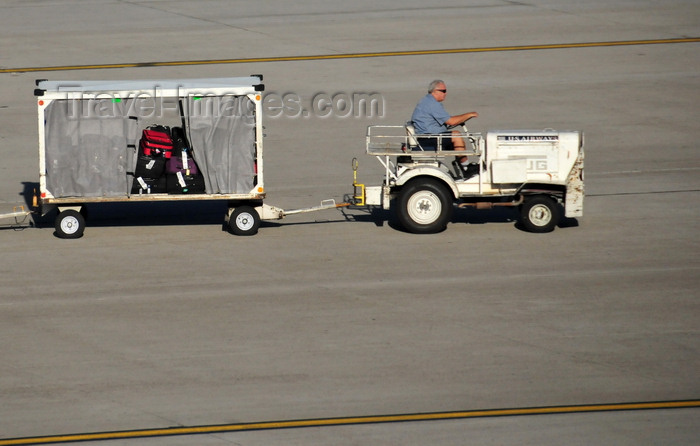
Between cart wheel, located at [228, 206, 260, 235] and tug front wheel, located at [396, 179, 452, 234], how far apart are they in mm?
1994

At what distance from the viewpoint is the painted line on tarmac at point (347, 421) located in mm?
9062

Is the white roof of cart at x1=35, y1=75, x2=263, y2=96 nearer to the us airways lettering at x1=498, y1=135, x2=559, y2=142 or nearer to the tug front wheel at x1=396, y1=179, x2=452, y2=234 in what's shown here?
the tug front wheel at x1=396, y1=179, x2=452, y2=234

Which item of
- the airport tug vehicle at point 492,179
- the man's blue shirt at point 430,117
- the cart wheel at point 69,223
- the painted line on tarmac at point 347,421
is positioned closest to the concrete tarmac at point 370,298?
the painted line on tarmac at point 347,421

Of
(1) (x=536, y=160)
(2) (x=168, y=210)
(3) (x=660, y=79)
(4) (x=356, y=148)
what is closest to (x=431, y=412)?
(1) (x=536, y=160)

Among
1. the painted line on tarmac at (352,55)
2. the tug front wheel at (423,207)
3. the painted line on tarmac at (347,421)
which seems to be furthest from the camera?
the painted line on tarmac at (352,55)

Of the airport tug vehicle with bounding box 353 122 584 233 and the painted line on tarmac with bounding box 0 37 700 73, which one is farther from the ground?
the painted line on tarmac with bounding box 0 37 700 73

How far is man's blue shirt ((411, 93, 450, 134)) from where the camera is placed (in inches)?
588

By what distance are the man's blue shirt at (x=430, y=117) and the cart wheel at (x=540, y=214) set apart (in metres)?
1.61

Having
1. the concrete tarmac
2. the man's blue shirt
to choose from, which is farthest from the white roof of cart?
the man's blue shirt

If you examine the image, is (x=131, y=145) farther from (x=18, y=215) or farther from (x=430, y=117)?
(x=430, y=117)

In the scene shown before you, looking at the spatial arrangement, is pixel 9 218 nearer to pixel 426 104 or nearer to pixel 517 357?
pixel 426 104

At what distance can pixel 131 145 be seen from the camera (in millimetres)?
14617

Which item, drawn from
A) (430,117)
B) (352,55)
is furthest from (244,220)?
(352,55)

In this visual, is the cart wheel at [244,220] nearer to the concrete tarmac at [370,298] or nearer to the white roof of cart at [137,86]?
the concrete tarmac at [370,298]
